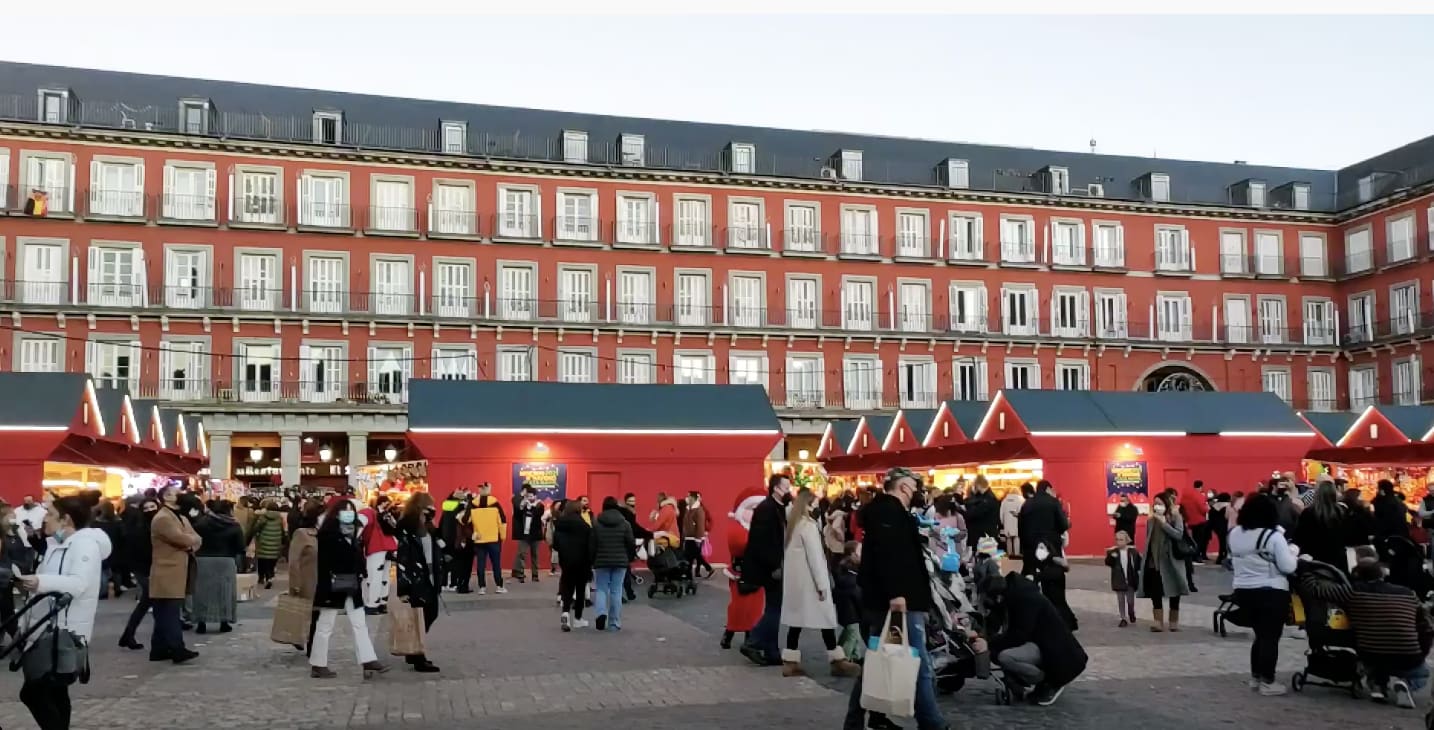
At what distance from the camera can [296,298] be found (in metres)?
45.9

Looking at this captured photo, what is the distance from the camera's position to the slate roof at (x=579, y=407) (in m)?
24.2

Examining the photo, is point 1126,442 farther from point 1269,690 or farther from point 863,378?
point 863,378

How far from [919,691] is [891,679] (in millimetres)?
436

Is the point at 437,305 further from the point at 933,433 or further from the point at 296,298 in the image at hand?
the point at 933,433

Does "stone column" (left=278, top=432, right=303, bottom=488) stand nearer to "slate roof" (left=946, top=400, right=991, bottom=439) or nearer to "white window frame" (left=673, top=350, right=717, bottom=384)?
"white window frame" (left=673, top=350, right=717, bottom=384)

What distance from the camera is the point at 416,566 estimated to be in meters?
11.2

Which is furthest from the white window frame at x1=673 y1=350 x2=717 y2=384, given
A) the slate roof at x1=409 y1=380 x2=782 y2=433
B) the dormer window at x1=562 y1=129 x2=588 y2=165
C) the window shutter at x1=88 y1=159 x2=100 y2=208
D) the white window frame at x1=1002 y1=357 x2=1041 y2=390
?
the slate roof at x1=409 y1=380 x2=782 y2=433

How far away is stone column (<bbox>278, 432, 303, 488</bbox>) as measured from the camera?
1754 inches

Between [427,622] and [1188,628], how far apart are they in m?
8.26

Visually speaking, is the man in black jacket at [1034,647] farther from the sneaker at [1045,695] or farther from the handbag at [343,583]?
the handbag at [343,583]

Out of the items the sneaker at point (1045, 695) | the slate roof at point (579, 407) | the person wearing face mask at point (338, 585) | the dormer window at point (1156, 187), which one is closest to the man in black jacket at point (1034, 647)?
the sneaker at point (1045, 695)

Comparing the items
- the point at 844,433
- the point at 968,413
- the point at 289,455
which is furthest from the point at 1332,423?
the point at 289,455

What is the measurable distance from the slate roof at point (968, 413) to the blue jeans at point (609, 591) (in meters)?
15.2

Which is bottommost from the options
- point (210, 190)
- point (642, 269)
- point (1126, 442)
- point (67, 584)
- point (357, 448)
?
point (67, 584)
